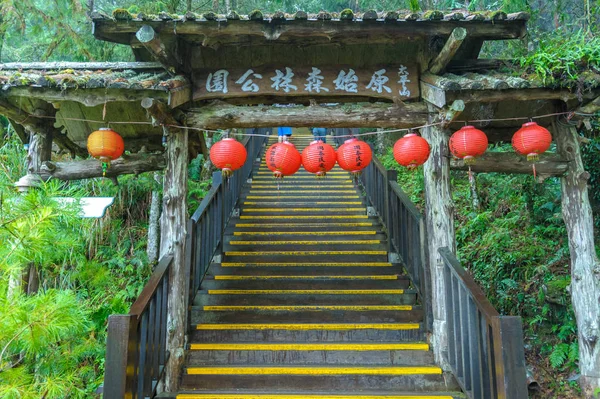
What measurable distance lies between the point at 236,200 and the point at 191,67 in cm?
329

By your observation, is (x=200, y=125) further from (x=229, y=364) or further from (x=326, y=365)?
(x=326, y=365)

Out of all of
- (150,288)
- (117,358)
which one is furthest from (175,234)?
(117,358)

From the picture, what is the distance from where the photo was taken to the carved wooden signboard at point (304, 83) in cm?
459

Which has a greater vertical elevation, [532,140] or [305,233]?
[532,140]

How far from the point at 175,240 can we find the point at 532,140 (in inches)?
150

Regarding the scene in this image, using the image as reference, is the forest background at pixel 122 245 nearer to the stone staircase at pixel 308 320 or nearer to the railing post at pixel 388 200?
the stone staircase at pixel 308 320

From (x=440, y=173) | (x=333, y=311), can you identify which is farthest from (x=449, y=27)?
(x=333, y=311)

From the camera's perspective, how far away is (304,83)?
15.1 feet

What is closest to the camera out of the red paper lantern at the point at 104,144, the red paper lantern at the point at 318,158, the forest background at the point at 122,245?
the forest background at the point at 122,245

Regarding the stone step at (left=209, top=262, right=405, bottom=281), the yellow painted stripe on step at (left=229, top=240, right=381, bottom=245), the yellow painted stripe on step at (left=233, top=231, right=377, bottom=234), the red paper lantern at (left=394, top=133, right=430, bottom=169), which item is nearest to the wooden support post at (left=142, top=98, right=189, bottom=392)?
the stone step at (left=209, top=262, right=405, bottom=281)

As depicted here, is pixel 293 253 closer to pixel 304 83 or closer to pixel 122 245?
pixel 304 83

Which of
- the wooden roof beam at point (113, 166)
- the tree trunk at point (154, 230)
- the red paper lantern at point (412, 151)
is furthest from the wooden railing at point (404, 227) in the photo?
the tree trunk at point (154, 230)

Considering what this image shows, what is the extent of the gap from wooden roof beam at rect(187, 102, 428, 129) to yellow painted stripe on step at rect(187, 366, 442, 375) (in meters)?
2.64

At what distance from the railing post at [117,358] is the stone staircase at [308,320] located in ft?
3.25
